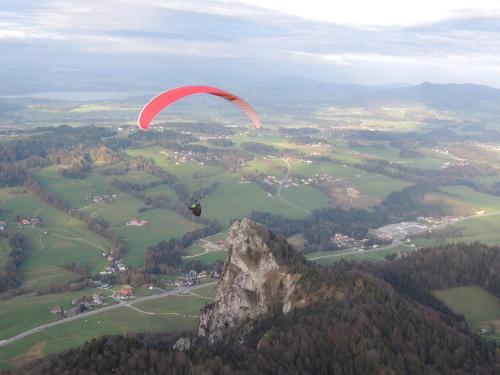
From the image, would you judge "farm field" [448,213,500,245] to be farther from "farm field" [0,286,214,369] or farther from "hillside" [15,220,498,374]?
"farm field" [0,286,214,369]

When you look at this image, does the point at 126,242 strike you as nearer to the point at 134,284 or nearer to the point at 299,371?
the point at 134,284

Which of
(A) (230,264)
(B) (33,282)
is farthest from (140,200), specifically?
(A) (230,264)

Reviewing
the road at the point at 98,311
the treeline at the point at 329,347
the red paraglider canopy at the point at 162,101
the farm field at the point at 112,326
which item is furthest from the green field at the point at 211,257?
the red paraglider canopy at the point at 162,101

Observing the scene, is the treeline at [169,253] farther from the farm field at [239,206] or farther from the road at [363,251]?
the road at [363,251]

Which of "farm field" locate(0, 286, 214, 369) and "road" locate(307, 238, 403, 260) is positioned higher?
"farm field" locate(0, 286, 214, 369)

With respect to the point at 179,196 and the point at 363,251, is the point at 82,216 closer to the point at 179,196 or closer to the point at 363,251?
the point at 179,196

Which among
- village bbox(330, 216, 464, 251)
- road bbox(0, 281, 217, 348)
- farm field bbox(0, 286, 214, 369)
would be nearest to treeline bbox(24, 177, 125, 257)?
road bbox(0, 281, 217, 348)
